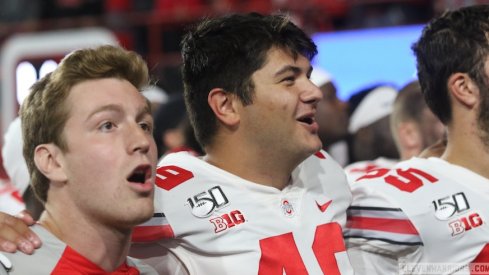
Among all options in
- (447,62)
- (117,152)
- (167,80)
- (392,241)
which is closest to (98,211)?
(117,152)

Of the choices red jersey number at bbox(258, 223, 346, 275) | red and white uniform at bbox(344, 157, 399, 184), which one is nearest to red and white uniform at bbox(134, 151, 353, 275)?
red jersey number at bbox(258, 223, 346, 275)

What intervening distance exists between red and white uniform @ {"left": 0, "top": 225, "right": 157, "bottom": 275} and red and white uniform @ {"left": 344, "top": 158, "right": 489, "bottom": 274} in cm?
91

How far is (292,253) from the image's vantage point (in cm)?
287

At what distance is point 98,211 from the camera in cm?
249

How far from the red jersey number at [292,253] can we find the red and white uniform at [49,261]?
0.47 metres

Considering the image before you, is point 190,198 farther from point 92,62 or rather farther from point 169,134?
point 169,134

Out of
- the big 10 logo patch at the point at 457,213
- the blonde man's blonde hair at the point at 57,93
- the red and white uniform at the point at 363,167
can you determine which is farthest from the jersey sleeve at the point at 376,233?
the blonde man's blonde hair at the point at 57,93

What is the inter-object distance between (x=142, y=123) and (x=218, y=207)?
0.41 metres

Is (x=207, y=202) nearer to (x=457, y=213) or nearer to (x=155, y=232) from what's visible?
(x=155, y=232)

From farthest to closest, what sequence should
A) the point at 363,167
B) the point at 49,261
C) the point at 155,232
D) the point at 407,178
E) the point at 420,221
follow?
1. the point at 363,167
2. the point at 407,178
3. the point at 420,221
4. the point at 155,232
5. the point at 49,261

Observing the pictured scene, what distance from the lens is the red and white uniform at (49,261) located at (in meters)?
2.42

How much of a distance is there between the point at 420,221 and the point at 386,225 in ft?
0.34

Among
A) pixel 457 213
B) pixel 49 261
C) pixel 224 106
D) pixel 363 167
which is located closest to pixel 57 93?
pixel 49 261

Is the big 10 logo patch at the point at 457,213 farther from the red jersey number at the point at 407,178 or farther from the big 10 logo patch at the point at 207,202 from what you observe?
the big 10 logo patch at the point at 207,202
